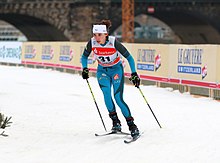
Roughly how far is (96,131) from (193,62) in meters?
7.90

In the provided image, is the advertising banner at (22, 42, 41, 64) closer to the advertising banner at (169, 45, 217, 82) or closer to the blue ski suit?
the advertising banner at (169, 45, 217, 82)

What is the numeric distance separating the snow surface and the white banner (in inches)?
708

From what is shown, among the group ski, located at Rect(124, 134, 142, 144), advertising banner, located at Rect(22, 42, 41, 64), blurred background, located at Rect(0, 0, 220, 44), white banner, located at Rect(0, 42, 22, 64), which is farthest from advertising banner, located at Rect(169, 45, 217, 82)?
blurred background, located at Rect(0, 0, 220, 44)

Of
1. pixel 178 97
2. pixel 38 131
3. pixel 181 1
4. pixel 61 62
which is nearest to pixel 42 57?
pixel 61 62

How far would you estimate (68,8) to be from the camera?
51.3 metres

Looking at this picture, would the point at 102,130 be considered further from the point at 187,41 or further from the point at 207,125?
the point at 187,41

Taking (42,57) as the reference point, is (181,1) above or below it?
above

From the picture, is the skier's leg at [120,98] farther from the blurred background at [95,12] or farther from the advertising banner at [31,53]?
the blurred background at [95,12]

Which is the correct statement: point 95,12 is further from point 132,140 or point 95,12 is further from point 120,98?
point 132,140

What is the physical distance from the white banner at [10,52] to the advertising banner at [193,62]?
53.7ft

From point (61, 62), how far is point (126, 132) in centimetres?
1886

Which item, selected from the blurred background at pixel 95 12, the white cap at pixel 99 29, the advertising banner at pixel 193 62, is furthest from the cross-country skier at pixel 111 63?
the blurred background at pixel 95 12

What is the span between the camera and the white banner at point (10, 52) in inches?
1286

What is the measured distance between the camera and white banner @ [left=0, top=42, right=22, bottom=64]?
107 ft
